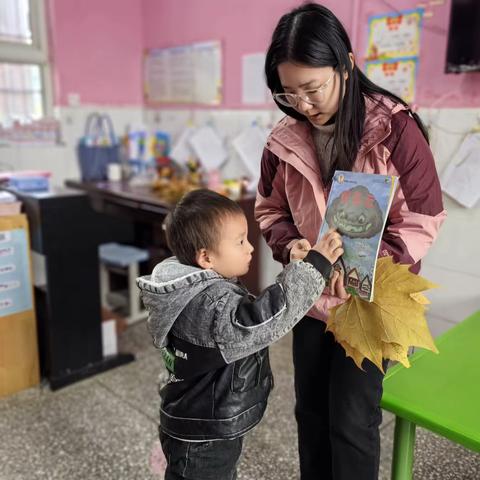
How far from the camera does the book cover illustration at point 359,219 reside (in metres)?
0.97

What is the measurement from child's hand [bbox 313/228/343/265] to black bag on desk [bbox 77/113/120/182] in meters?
3.17

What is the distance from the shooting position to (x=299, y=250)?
1.13m

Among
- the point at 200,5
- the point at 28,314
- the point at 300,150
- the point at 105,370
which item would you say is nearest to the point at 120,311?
the point at 105,370

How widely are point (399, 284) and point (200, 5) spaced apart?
9.89 ft

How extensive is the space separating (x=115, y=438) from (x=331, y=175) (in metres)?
1.39

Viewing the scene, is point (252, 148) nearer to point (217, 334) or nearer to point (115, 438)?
point (115, 438)

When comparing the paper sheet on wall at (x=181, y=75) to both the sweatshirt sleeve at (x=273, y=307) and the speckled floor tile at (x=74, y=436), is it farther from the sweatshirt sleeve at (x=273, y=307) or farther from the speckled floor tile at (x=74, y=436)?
the sweatshirt sleeve at (x=273, y=307)

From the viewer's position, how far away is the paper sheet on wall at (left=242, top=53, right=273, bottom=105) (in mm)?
3127

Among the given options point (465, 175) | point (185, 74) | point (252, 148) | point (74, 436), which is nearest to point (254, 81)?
point (252, 148)

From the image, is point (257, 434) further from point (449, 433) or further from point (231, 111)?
point (231, 111)

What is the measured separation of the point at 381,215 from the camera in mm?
967

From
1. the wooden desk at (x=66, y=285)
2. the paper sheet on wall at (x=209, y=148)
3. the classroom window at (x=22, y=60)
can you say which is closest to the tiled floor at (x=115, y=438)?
the wooden desk at (x=66, y=285)

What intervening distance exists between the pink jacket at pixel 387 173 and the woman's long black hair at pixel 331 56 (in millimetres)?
26

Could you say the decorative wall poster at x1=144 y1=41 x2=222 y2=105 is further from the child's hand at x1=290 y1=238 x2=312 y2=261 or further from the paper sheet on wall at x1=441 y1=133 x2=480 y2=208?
the child's hand at x1=290 y1=238 x2=312 y2=261
